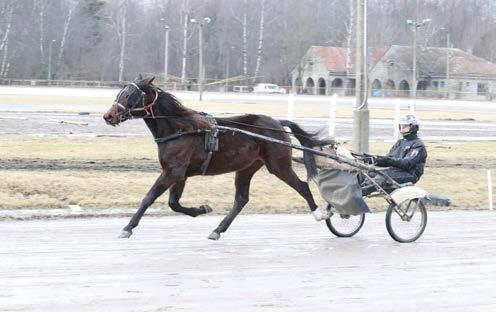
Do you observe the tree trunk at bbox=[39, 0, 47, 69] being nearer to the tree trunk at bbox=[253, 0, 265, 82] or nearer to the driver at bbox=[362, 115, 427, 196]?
the tree trunk at bbox=[253, 0, 265, 82]

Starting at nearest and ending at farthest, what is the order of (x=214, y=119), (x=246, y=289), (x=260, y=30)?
(x=246, y=289)
(x=214, y=119)
(x=260, y=30)

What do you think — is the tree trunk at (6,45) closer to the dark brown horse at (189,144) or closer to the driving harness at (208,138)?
the dark brown horse at (189,144)

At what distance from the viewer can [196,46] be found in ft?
278

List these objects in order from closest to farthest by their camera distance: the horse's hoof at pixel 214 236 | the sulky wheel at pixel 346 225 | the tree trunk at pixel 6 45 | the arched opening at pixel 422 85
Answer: the horse's hoof at pixel 214 236
the sulky wheel at pixel 346 225
the tree trunk at pixel 6 45
the arched opening at pixel 422 85

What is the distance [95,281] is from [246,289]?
1.25 metres

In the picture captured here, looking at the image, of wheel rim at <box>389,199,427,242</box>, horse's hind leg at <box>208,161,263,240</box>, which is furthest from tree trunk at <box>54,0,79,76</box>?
wheel rim at <box>389,199,427,242</box>

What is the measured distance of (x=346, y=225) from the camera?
10.3 m

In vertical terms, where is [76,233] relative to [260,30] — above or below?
below

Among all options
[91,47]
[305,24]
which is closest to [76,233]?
[91,47]

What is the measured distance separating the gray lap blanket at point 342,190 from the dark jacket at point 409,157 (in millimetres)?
420

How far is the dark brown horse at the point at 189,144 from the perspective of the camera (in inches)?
366

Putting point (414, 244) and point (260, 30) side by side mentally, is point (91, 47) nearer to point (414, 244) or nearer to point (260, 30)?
point (260, 30)

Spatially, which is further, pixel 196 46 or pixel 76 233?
pixel 196 46

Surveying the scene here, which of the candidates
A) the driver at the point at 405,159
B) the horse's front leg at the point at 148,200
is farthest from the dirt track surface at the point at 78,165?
the driver at the point at 405,159
